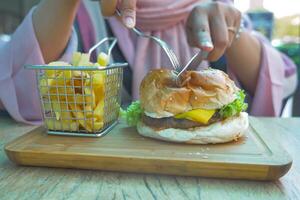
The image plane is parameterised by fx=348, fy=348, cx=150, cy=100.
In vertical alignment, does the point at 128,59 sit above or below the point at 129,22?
below

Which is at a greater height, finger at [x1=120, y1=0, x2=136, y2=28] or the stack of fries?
finger at [x1=120, y1=0, x2=136, y2=28]

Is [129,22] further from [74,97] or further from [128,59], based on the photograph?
[128,59]

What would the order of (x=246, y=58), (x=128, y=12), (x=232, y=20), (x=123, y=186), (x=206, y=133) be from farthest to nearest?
(x=246, y=58) < (x=232, y=20) < (x=128, y=12) < (x=206, y=133) < (x=123, y=186)

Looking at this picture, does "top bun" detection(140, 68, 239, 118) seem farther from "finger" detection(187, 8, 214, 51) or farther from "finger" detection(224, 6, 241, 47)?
"finger" detection(224, 6, 241, 47)

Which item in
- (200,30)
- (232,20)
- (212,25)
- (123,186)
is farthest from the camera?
(232,20)

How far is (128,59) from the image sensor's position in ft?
3.93

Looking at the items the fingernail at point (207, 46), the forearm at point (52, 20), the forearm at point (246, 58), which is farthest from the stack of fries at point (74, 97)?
the forearm at point (246, 58)

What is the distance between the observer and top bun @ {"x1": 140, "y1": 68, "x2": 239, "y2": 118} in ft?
1.99

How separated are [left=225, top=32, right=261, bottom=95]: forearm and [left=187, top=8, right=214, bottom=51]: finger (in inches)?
10.6

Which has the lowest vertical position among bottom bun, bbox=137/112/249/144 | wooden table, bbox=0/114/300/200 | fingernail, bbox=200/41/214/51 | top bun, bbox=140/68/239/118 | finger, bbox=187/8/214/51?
wooden table, bbox=0/114/300/200

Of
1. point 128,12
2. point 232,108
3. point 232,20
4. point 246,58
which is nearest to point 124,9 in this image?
point 128,12

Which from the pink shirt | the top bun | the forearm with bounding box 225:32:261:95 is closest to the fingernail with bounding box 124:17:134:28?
the top bun

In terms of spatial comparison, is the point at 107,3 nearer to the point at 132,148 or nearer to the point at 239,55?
the point at 132,148

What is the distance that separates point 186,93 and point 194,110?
0.11ft
